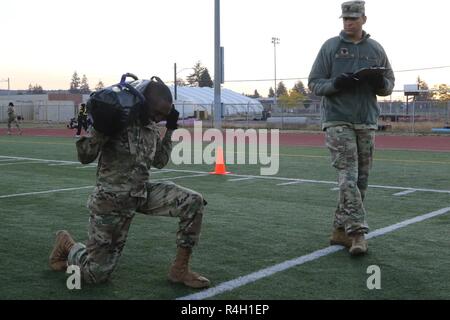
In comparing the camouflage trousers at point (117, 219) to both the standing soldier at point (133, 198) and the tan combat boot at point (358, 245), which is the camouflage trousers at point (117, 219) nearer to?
the standing soldier at point (133, 198)

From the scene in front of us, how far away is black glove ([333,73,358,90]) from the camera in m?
4.86

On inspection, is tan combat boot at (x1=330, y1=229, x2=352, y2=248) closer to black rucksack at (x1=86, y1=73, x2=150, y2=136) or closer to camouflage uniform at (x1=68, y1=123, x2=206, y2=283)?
camouflage uniform at (x1=68, y1=123, x2=206, y2=283)

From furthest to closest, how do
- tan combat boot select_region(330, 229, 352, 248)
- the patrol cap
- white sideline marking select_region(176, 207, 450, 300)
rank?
1. tan combat boot select_region(330, 229, 352, 248)
2. the patrol cap
3. white sideline marking select_region(176, 207, 450, 300)

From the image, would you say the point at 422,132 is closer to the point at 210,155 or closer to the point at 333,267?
the point at 210,155

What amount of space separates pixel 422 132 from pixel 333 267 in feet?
76.4

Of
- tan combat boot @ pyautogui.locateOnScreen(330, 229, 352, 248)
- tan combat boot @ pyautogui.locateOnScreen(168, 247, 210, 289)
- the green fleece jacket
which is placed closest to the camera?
tan combat boot @ pyautogui.locateOnScreen(168, 247, 210, 289)

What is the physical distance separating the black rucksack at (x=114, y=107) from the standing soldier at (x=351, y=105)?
73.1 inches

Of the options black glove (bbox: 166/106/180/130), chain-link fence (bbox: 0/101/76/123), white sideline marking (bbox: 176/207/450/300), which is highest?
chain-link fence (bbox: 0/101/76/123)

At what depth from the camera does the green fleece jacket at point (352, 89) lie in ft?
16.6

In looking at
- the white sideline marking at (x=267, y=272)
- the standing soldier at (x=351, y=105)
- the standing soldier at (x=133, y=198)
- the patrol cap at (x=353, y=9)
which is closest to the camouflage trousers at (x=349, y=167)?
the standing soldier at (x=351, y=105)

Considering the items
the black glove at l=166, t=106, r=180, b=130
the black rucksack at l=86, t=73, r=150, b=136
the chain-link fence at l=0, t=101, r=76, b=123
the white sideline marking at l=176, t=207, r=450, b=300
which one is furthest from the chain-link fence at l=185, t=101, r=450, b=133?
the black rucksack at l=86, t=73, r=150, b=136

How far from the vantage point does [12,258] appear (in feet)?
15.8

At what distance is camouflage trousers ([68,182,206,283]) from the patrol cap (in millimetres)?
2090
